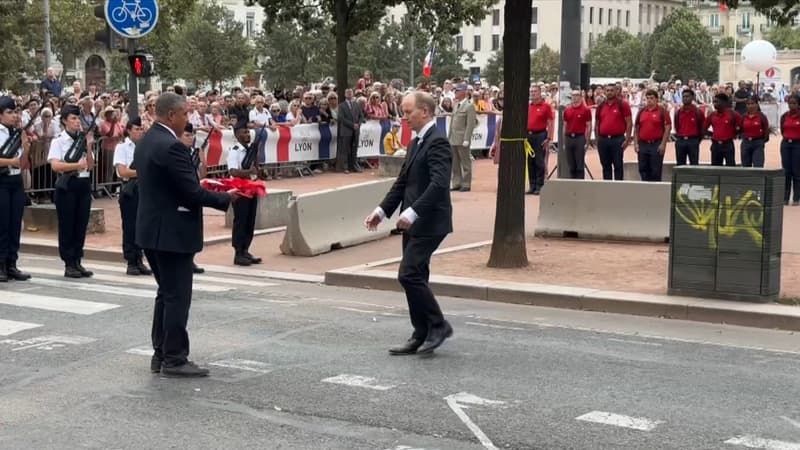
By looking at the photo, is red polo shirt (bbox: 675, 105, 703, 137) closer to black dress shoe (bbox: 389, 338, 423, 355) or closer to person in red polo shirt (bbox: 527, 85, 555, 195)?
person in red polo shirt (bbox: 527, 85, 555, 195)

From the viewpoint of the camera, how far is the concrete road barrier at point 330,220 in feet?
49.7

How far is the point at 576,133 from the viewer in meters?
21.1

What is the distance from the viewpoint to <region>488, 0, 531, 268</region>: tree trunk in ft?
44.2

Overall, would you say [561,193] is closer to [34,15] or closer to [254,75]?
[34,15]

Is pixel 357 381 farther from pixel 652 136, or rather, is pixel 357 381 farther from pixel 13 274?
pixel 652 136

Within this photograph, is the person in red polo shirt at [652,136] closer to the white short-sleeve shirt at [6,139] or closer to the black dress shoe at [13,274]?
the white short-sleeve shirt at [6,139]

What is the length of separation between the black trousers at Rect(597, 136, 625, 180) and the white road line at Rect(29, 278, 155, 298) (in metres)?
11.0

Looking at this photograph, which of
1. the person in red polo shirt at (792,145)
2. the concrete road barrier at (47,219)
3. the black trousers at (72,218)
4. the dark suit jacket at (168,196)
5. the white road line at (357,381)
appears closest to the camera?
the white road line at (357,381)

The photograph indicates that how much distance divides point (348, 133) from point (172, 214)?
18394 mm

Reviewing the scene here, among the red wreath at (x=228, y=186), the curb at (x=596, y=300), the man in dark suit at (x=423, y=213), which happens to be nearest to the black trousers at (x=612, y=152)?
the curb at (x=596, y=300)

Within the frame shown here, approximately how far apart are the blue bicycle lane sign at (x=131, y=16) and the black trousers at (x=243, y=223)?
12.6 feet

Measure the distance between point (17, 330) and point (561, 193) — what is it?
321 inches

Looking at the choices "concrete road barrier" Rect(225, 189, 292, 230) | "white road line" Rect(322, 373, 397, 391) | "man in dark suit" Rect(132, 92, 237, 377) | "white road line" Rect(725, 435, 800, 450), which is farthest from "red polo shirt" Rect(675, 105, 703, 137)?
"white road line" Rect(725, 435, 800, 450)

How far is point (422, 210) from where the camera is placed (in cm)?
884
